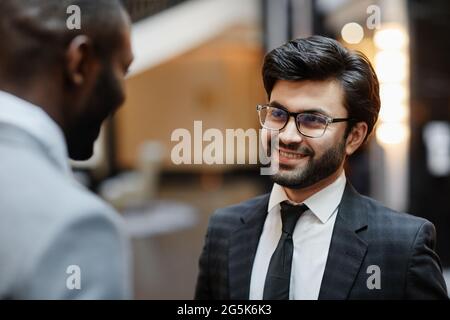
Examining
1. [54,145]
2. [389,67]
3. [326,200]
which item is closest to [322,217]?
[326,200]

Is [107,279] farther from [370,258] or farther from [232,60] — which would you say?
[232,60]

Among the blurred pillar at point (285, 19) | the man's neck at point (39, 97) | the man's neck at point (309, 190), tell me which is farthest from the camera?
the blurred pillar at point (285, 19)

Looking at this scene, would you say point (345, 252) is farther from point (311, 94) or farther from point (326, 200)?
point (311, 94)

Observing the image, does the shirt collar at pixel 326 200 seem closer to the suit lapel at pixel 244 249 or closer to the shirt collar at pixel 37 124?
the suit lapel at pixel 244 249

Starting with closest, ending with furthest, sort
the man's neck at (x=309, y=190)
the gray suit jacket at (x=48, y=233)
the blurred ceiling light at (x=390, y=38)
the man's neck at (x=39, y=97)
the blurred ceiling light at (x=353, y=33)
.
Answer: the gray suit jacket at (x=48, y=233), the man's neck at (x=39, y=97), the man's neck at (x=309, y=190), the blurred ceiling light at (x=353, y=33), the blurred ceiling light at (x=390, y=38)

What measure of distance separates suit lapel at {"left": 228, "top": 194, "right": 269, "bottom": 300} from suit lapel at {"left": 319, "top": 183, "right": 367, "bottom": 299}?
0.51 feet

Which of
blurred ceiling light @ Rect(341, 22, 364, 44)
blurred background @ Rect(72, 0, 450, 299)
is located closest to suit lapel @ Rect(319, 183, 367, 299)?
blurred background @ Rect(72, 0, 450, 299)

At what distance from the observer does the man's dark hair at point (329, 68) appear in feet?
3.64

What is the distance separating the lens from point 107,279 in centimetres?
96

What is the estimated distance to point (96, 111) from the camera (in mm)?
1121

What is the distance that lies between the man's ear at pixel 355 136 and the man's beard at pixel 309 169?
0.6 inches

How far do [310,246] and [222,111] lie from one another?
2.40ft

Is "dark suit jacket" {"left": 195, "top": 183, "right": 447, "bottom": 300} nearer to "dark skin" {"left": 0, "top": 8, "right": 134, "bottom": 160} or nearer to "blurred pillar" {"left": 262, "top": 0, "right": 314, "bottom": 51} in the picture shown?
"dark skin" {"left": 0, "top": 8, "right": 134, "bottom": 160}

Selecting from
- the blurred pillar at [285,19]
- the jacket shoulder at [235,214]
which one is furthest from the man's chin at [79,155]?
the blurred pillar at [285,19]
